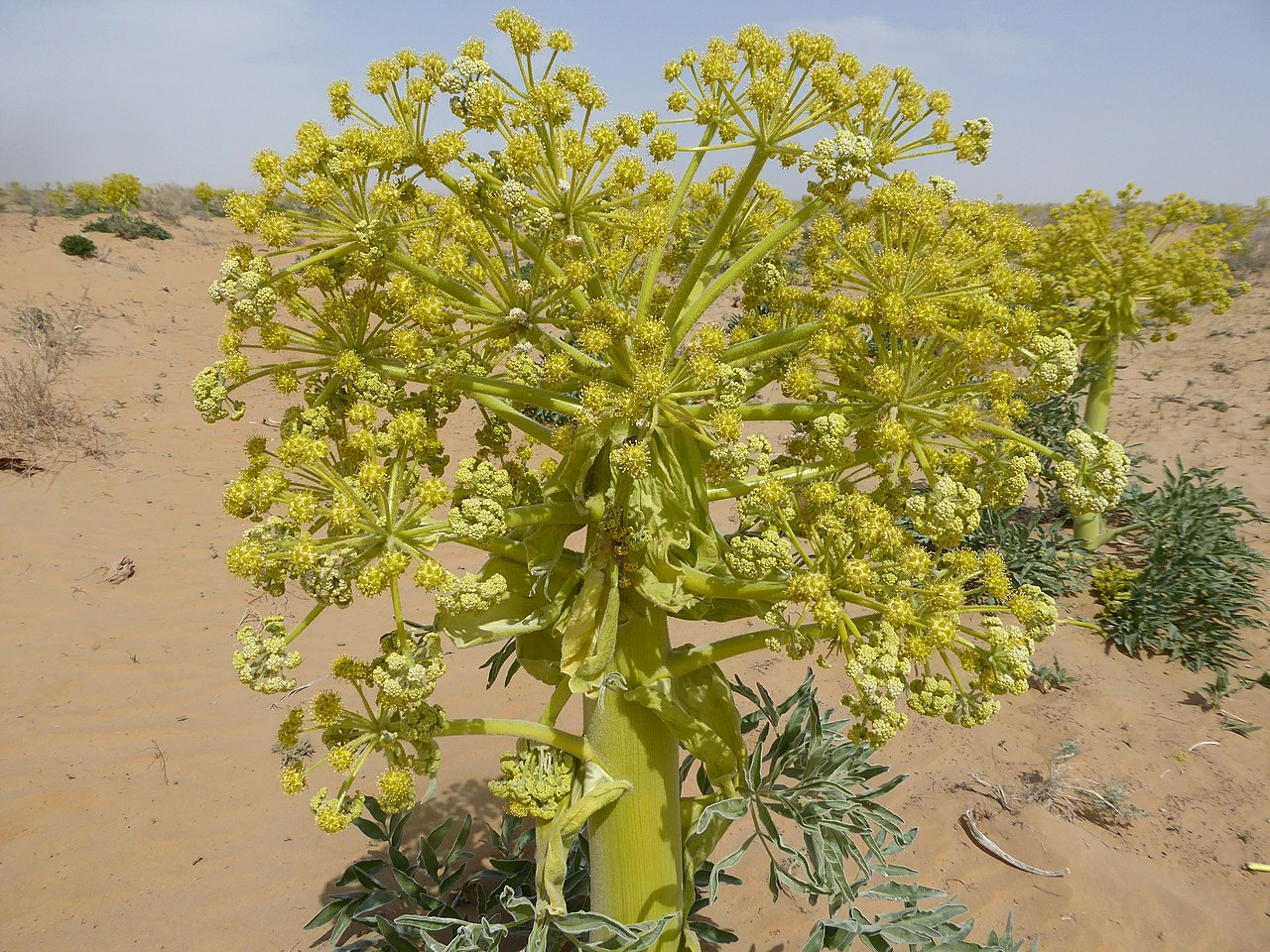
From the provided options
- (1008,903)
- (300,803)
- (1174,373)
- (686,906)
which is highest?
(1174,373)

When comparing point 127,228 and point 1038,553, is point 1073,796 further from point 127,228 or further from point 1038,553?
point 127,228

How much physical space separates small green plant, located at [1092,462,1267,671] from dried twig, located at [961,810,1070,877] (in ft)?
9.19

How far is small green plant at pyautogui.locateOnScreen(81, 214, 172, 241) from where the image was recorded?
22.3m

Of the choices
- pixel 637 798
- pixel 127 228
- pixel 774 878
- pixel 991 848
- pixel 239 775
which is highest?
pixel 127 228

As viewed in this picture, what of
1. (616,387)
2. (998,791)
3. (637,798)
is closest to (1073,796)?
(998,791)

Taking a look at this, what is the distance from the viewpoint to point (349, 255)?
171cm

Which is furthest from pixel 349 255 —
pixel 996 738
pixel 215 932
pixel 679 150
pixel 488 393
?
pixel 996 738

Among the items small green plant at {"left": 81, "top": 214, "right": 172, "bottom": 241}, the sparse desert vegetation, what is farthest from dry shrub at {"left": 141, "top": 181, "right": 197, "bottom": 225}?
the sparse desert vegetation

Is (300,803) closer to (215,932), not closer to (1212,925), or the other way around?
(215,932)

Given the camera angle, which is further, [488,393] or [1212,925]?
[1212,925]

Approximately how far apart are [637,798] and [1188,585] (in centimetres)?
646

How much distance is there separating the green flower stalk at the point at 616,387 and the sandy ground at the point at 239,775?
268 centimetres

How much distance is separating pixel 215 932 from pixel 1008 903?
159 inches

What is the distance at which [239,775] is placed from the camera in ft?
15.3
